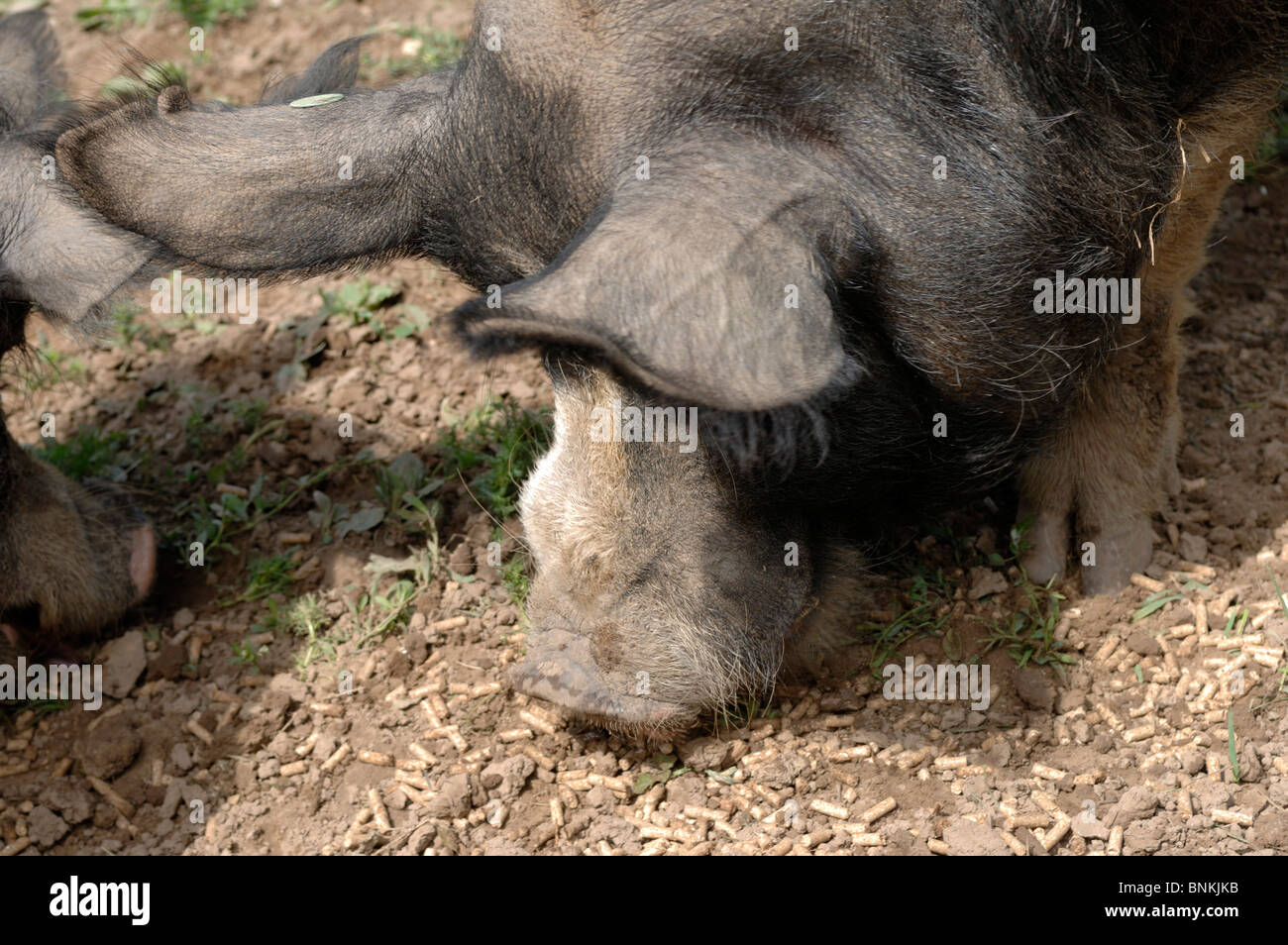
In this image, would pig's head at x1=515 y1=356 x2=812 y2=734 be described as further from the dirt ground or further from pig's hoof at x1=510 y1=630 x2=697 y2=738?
the dirt ground

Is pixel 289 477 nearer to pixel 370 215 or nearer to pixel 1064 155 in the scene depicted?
pixel 370 215

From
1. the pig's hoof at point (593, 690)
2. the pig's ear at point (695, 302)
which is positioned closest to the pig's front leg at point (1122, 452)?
the pig's hoof at point (593, 690)

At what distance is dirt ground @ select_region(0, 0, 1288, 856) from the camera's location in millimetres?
3250

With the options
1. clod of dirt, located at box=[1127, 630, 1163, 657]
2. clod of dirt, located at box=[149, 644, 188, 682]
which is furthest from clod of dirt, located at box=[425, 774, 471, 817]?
clod of dirt, located at box=[1127, 630, 1163, 657]

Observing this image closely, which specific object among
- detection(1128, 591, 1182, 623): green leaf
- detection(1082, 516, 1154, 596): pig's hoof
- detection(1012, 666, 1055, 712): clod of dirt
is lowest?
detection(1012, 666, 1055, 712): clod of dirt

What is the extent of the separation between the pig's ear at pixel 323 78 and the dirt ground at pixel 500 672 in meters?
0.83

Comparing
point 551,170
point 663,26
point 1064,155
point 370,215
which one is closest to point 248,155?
point 370,215

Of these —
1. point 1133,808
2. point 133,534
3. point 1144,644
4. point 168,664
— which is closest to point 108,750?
point 168,664

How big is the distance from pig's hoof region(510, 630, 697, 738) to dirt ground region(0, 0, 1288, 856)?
0.21 m

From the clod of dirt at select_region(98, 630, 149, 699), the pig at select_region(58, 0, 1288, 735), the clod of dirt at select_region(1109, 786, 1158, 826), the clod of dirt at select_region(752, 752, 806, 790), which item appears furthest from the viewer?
A: the clod of dirt at select_region(98, 630, 149, 699)

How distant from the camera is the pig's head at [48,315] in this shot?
331cm

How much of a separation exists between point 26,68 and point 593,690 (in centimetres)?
260

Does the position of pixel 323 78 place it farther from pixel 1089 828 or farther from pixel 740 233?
pixel 1089 828

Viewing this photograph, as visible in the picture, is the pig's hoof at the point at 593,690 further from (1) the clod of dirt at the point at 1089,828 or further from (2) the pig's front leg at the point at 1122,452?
(2) the pig's front leg at the point at 1122,452
